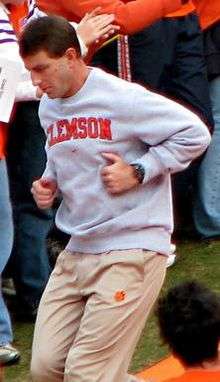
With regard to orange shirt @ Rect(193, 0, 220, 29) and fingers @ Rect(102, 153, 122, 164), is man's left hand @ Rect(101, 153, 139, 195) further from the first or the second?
orange shirt @ Rect(193, 0, 220, 29)

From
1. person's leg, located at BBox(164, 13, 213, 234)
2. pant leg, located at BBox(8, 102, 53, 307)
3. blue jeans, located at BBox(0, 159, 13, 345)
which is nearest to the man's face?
blue jeans, located at BBox(0, 159, 13, 345)

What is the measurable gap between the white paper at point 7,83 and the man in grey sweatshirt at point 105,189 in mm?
798

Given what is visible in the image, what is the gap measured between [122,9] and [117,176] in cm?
168

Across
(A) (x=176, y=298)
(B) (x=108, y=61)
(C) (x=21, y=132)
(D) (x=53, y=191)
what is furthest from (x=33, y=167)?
(A) (x=176, y=298)

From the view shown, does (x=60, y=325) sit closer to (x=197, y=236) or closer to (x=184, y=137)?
(x=184, y=137)

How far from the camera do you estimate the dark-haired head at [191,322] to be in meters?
4.34

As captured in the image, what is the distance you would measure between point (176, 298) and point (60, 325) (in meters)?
0.53

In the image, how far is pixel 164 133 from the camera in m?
4.72

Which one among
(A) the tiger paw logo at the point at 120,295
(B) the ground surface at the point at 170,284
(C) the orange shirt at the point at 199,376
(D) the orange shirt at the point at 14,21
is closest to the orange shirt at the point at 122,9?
(D) the orange shirt at the point at 14,21

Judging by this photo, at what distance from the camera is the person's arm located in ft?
15.5

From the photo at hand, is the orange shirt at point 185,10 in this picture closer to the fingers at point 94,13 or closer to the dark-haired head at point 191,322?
the fingers at point 94,13

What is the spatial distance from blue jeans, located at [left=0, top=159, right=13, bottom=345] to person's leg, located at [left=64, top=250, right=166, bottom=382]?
100 centimetres

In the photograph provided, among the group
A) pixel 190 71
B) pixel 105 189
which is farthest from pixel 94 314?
pixel 190 71

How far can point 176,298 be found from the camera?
454 cm
